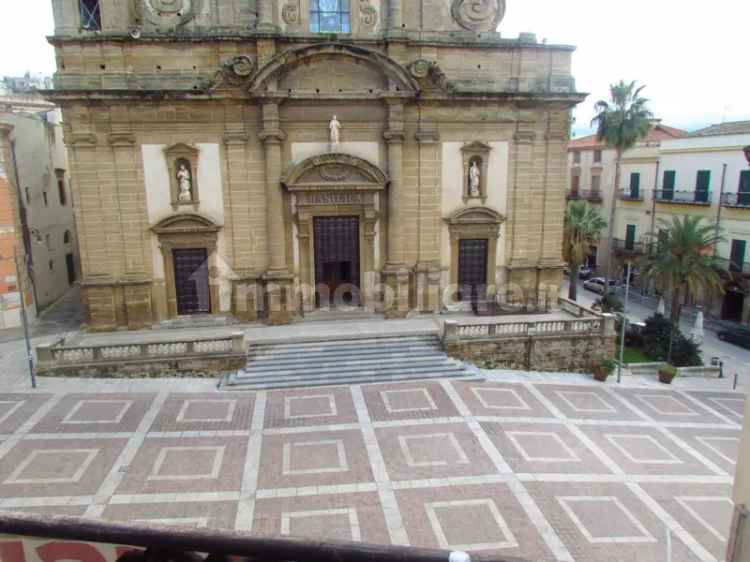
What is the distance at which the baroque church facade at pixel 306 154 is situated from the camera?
2183 centimetres

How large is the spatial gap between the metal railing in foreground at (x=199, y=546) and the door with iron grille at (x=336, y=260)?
21.8 m

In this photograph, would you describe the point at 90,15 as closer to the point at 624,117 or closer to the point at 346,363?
the point at 346,363

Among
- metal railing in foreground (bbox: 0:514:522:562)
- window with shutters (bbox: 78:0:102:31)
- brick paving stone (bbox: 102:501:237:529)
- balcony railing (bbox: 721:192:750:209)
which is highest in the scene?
window with shutters (bbox: 78:0:102:31)

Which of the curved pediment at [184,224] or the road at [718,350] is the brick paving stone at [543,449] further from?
the curved pediment at [184,224]

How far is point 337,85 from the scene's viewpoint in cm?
2269

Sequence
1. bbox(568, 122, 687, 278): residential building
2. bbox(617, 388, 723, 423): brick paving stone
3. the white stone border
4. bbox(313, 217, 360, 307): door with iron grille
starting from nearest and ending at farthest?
1. the white stone border
2. bbox(617, 388, 723, 423): brick paving stone
3. bbox(313, 217, 360, 307): door with iron grille
4. bbox(568, 122, 687, 278): residential building

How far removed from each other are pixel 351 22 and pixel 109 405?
16.7 m

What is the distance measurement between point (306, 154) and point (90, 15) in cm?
961

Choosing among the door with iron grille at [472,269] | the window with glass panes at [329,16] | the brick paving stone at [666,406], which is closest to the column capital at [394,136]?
the window with glass panes at [329,16]

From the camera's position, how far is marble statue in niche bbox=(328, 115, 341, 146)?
74.7 ft

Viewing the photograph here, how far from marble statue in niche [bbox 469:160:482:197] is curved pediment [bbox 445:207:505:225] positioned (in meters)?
0.69

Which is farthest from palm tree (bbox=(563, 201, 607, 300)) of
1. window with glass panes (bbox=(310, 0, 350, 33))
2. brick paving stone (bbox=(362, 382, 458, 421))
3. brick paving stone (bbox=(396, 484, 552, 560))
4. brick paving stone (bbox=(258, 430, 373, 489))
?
brick paving stone (bbox=(396, 484, 552, 560))

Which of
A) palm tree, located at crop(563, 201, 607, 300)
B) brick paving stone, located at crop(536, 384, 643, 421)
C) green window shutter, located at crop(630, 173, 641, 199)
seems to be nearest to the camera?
brick paving stone, located at crop(536, 384, 643, 421)

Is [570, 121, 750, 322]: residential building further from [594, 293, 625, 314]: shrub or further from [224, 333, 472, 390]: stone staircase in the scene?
[224, 333, 472, 390]: stone staircase
